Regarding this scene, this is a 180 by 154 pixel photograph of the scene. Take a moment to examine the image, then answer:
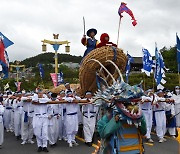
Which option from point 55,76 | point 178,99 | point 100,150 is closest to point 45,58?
point 55,76

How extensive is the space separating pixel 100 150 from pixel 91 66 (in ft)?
16.2

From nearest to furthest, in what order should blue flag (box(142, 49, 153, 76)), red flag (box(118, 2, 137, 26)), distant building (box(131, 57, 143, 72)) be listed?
red flag (box(118, 2, 137, 26)) → blue flag (box(142, 49, 153, 76)) → distant building (box(131, 57, 143, 72))

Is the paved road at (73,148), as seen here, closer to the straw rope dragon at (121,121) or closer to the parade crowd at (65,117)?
the parade crowd at (65,117)

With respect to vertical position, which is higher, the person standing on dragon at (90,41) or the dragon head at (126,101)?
the person standing on dragon at (90,41)

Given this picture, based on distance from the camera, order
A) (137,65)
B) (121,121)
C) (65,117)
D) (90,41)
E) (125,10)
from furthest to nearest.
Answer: (137,65) < (125,10) < (90,41) < (65,117) < (121,121)

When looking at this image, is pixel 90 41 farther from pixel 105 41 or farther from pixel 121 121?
pixel 121 121

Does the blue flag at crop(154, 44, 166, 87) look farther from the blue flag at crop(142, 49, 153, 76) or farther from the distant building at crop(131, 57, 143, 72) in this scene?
the distant building at crop(131, 57, 143, 72)

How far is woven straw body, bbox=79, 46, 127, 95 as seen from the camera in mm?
9281

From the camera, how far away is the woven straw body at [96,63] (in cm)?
928

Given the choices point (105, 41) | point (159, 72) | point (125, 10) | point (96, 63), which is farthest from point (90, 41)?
point (159, 72)

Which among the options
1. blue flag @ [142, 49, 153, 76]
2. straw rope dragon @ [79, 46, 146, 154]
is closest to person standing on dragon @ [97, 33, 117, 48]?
blue flag @ [142, 49, 153, 76]

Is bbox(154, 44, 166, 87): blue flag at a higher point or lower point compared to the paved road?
higher

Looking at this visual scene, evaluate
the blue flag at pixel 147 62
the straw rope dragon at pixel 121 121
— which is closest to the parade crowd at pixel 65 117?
the blue flag at pixel 147 62

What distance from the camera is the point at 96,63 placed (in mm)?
9352
